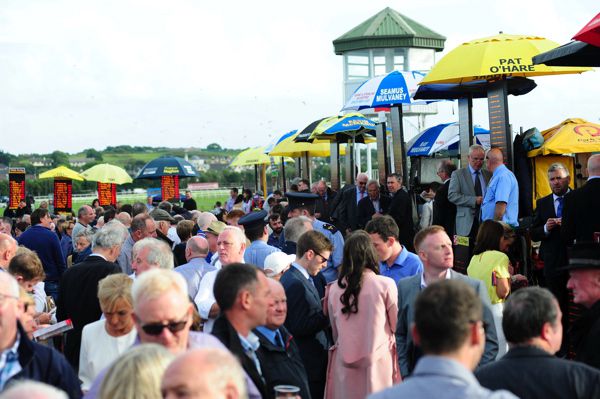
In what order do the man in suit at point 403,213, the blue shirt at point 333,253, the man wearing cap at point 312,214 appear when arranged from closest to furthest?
the blue shirt at point 333,253 → the man wearing cap at point 312,214 → the man in suit at point 403,213

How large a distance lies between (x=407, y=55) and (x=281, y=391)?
47.4 meters

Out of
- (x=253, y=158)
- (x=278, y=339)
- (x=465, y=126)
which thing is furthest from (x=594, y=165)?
(x=253, y=158)

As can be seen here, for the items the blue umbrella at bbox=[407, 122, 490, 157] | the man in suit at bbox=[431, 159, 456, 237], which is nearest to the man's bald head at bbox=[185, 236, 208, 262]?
the man in suit at bbox=[431, 159, 456, 237]

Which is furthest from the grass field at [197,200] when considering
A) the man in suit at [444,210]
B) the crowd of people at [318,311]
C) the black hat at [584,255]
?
the black hat at [584,255]

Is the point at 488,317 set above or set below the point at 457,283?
below

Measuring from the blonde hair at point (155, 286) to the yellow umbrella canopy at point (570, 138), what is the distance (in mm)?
9254

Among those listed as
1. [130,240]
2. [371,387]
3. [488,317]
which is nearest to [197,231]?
[130,240]

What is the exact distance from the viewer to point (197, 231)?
12578 millimetres

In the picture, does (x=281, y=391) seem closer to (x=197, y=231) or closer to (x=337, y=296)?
(x=337, y=296)

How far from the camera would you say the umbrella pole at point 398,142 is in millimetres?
19216

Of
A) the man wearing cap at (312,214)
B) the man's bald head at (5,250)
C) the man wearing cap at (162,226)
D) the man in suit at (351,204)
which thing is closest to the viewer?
the man's bald head at (5,250)

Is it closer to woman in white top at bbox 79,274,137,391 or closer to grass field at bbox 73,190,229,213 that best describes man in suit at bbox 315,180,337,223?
woman in white top at bbox 79,274,137,391

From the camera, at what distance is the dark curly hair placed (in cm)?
684

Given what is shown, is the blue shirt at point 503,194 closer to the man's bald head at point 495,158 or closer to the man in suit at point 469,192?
the man's bald head at point 495,158
